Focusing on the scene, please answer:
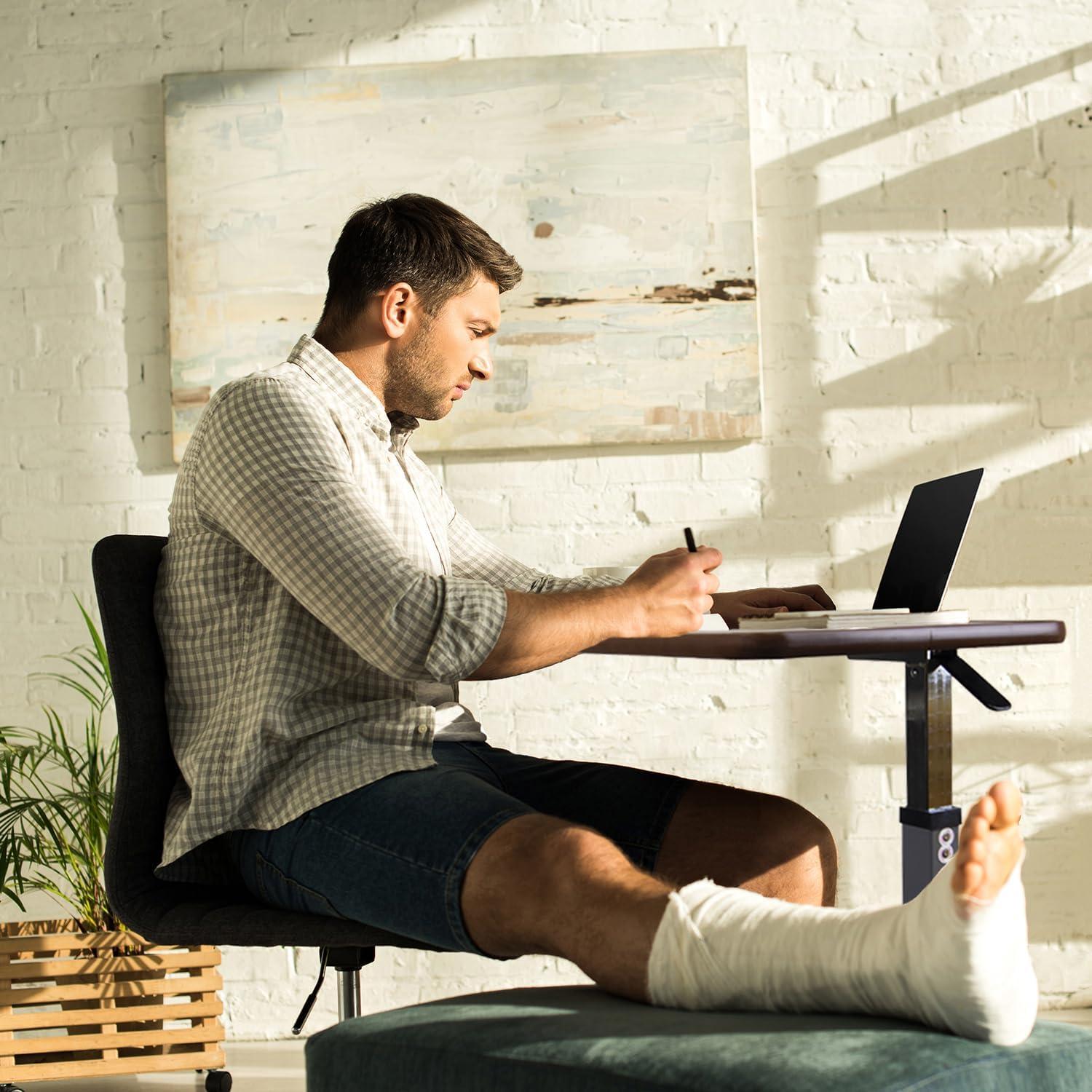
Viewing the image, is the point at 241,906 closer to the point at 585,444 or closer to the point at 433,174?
the point at 585,444

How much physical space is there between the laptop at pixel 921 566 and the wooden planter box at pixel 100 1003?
1437mm

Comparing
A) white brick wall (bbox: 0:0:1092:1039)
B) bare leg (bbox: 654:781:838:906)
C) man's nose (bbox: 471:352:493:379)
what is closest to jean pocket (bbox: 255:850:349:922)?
bare leg (bbox: 654:781:838:906)

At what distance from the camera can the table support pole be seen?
160 centimetres

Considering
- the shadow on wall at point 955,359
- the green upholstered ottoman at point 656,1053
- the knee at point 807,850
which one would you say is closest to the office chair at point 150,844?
the green upholstered ottoman at point 656,1053

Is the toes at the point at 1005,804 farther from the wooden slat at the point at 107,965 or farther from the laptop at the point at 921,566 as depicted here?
the wooden slat at the point at 107,965

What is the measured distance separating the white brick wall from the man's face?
3.35 ft

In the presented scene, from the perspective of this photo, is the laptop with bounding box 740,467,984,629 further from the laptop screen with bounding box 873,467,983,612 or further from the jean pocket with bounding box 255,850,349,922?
the jean pocket with bounding box 255,850,349,922

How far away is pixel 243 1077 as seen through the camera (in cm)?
252

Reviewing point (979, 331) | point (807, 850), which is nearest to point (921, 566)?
point (807, 850)

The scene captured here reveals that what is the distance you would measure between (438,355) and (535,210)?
117cm

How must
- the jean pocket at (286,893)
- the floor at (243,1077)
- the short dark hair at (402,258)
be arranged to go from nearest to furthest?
the jean pocket at (286,893)
the short dark hair at (402,258)
the floor at (243,1077)

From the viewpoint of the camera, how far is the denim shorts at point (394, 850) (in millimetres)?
1218

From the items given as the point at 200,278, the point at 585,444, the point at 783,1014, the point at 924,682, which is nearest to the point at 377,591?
the point at 783,1014

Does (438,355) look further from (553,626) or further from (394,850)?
(394,850)
